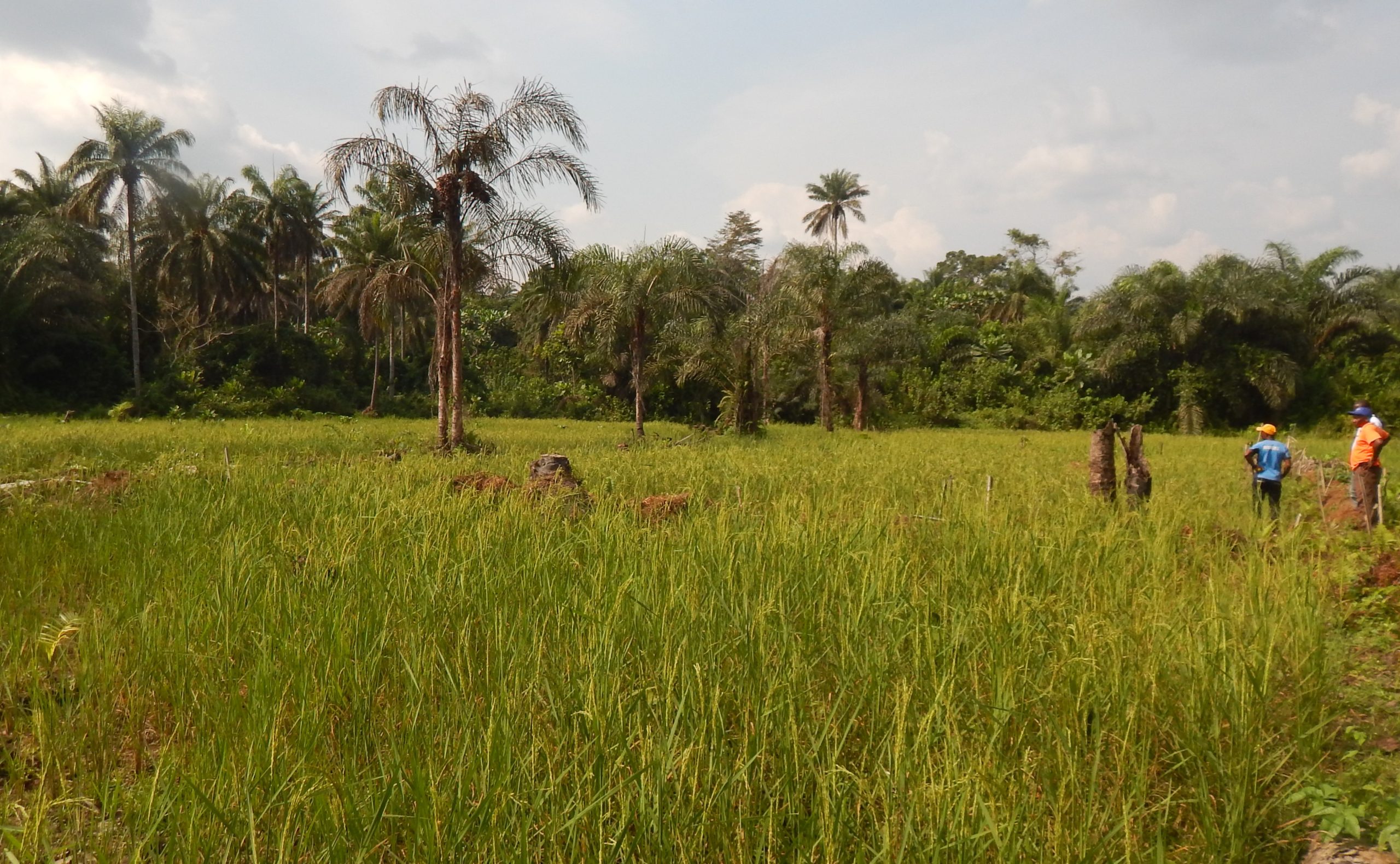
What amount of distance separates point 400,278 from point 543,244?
9.82ft

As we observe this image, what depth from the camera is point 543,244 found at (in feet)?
48.1

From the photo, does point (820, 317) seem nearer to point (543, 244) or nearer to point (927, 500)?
point (543, 244)

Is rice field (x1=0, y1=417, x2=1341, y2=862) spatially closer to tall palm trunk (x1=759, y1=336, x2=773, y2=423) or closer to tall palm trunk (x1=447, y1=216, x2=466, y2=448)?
tall palm trunk (x1=447, y1=216, x2=466, y2=448)

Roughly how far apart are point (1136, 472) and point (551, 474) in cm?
524

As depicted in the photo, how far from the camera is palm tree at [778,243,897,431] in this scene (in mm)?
22422

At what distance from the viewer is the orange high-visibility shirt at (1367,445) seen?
22.9ft

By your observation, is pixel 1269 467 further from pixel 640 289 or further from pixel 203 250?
pixel 203 250

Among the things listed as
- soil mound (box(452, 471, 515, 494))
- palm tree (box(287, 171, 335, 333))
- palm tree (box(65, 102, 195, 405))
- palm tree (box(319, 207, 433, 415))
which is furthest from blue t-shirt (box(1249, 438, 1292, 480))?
palm tree (box(287, 171, 335, 333))

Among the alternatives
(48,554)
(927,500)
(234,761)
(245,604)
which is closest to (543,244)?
(927,500)

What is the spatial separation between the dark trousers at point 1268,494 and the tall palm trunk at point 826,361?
51.9ft

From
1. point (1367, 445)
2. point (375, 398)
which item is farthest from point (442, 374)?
point (375, 398)

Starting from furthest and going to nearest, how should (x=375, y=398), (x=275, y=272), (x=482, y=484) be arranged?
1. (x=275, y=272)
2. (x=375, y=398)
3. (x=482, y=484)

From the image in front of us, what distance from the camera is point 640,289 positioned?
18297 mm

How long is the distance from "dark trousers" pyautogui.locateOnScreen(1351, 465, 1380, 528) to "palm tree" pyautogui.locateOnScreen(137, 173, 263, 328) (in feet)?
105
